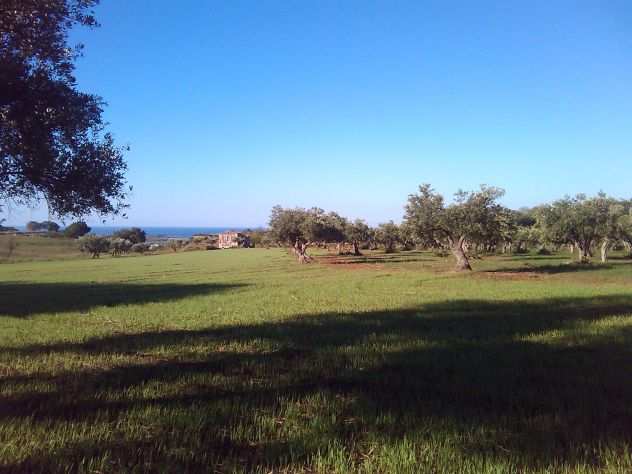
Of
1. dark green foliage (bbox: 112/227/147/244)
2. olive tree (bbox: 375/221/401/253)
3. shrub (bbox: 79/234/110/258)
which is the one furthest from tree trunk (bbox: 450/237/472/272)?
dark green foliage (bbox: 112/227/147/244)

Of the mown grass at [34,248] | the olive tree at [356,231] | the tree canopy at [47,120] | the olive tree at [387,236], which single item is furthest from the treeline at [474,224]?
the mown grass at [34,248]

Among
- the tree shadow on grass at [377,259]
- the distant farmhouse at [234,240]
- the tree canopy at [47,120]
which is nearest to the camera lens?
the tree canopy at [47,120]

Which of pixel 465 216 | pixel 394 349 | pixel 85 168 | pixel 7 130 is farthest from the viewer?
pixel 465 216

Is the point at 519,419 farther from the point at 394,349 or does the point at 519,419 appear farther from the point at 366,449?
the point at 394,349

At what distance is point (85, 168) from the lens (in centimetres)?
1302

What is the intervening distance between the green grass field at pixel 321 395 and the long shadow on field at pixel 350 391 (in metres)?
0.03

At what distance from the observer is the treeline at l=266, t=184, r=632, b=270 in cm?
4500

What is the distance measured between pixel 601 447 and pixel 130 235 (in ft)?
539

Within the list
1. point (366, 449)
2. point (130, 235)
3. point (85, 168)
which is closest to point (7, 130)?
point (85, 168)

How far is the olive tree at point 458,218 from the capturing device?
44.7 metres

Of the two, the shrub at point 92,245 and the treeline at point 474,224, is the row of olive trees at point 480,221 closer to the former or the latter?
the treeline at point 474,224

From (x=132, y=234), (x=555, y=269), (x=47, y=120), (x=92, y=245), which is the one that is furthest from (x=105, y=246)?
(x=47, y=120)

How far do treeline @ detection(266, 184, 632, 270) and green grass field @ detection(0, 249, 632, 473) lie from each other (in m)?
29.7

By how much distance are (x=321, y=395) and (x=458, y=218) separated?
40.5 m
